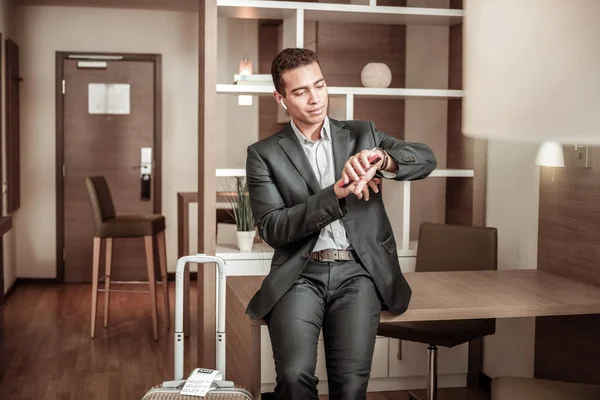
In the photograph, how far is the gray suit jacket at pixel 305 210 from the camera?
2.59 metres

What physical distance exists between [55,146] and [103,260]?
112cm

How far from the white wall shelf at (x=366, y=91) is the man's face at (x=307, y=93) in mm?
1008

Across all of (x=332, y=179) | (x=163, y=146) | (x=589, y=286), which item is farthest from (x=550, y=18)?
(x=163, y=146)

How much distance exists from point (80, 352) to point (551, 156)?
2.99 metres

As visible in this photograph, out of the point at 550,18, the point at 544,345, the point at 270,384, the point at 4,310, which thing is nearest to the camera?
the point at 550,18

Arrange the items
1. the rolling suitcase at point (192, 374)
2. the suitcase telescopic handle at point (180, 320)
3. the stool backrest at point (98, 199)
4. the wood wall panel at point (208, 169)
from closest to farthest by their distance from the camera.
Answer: the rolling suitcase at point (192, 374), the suitcase telescopic handle at point (180, 320), the wood wall panel at point (208, 169), the stool backrest at point (98, 199)

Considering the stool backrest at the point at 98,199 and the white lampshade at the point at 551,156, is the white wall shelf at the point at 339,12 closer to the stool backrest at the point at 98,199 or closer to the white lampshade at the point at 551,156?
the white lampshade at the point at 551,156

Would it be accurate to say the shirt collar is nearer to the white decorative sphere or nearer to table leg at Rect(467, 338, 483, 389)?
the white decorative sphere

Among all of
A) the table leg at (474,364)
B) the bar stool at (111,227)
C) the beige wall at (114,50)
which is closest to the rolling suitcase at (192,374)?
the table leg at (474,364)

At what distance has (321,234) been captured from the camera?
8.75 ft

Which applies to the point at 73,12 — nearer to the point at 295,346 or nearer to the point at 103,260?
the point at 103,260

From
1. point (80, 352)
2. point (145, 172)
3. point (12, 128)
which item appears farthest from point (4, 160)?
point (80, 352)

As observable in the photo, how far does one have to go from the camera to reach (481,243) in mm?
3633

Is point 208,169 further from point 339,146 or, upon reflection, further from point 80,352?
point 80,352
